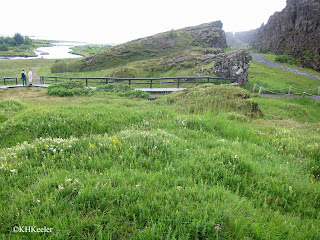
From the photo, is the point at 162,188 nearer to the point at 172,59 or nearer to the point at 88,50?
the point at 172,59

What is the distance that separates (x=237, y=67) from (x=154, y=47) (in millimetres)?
39748

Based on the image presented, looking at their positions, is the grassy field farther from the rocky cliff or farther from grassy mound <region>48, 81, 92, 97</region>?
the rocky cliff

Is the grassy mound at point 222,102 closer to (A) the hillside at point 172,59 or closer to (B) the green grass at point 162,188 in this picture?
(B) the green grass at point 162,188

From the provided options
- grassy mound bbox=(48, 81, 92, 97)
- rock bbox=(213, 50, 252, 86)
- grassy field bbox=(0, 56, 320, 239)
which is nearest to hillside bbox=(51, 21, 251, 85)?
rock bbox=(213, 50, 252, 86)

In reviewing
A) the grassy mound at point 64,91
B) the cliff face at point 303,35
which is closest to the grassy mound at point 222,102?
the grassy mound at point 64,91

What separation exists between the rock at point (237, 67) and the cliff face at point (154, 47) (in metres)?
29.5

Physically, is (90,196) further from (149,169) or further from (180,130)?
(180,130)

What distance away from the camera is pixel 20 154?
4168 mm

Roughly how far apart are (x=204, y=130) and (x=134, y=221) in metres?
4.24

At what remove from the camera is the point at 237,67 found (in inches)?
861

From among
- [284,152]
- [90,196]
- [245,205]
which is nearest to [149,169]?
[90,196]

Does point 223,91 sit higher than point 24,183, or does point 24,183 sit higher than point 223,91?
point 223,91

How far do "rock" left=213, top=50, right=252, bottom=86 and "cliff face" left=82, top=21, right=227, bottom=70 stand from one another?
2955 centimetres

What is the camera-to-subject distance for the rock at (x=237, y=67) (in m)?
21.8
